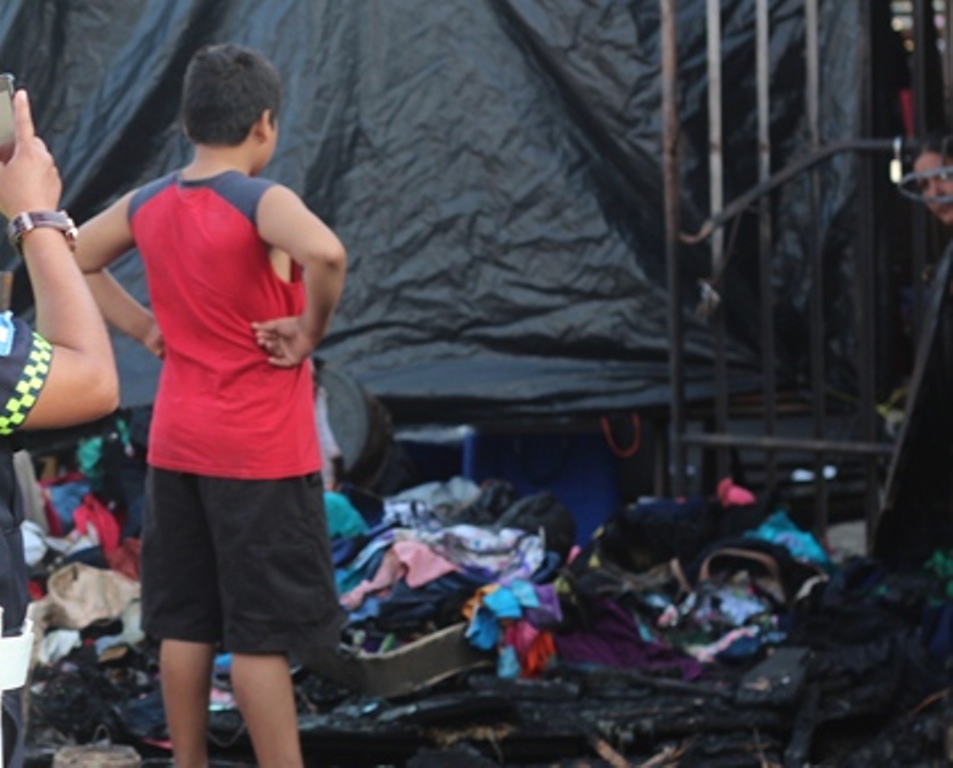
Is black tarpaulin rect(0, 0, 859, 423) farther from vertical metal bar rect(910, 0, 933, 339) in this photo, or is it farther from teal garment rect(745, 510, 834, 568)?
teal garment rect(745, 510, 834, 568)

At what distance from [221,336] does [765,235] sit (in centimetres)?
316

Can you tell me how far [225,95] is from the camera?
4.40 m

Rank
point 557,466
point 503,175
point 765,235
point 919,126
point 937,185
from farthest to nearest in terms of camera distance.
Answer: point 557,466 → point 503,175 → point 765,235 → point 919,126 → point 937,185

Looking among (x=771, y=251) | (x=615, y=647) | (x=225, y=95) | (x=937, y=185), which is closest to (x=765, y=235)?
(x=771, y=251)

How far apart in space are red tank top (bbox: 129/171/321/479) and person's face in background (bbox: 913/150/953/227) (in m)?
1.93

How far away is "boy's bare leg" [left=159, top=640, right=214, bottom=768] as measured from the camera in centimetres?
451

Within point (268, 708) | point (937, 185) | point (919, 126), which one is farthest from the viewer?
point (919, 126)

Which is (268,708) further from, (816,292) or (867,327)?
(816,292)

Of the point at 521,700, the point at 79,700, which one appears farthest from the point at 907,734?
the point at 79,700

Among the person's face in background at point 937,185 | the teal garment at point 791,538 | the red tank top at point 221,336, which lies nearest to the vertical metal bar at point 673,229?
the teal garment at point 791,538

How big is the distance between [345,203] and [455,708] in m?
2.57

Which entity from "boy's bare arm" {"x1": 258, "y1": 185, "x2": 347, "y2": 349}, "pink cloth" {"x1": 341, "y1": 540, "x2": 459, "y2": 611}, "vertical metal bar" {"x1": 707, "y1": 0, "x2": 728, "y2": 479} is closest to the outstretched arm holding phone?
"boy's bare arm" {"x1": 258, "y1": 185, "x2": 347, "y2": 349}

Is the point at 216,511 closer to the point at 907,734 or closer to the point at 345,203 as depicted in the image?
the point at 907,734

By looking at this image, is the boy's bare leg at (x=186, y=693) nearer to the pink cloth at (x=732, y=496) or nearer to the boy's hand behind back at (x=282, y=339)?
the boy's hand behind back at (x=282, y=339)
